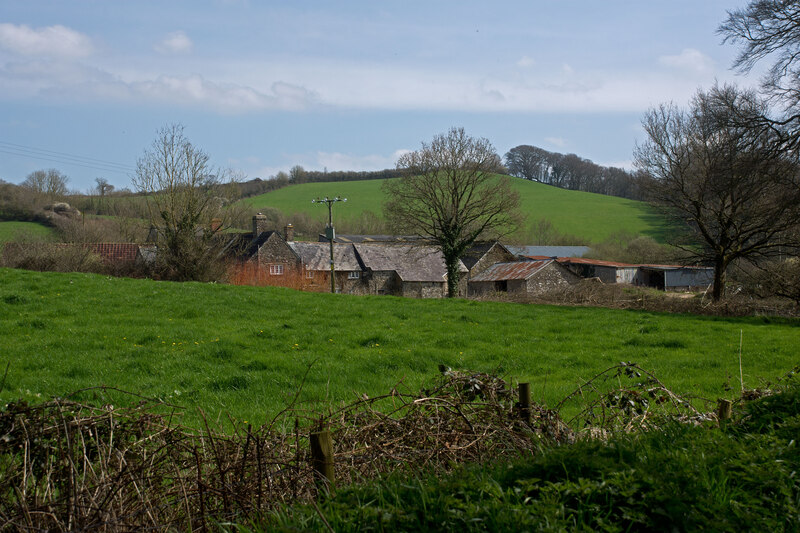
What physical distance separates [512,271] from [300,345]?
37632mm

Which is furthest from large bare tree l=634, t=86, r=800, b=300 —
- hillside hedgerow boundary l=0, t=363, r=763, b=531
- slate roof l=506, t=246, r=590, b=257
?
slate roof l=506, t=246, r=590, b=257

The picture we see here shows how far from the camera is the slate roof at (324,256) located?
54656 mm

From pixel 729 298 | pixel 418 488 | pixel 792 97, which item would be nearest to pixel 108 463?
pixel 418 488

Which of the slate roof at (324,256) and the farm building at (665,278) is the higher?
the slate roof at (324,256)

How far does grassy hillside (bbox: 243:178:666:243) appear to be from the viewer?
84812mm

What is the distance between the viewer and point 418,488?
9.70 ft

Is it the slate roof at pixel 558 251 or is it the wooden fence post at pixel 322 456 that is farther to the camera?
the slate roof at pixel 558 251

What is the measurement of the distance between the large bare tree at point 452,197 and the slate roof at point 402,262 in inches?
562

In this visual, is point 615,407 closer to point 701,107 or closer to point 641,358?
point 641,358

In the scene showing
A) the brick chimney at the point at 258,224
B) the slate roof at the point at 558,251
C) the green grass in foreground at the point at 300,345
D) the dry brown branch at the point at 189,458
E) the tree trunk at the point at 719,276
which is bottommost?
the green grass in foreground at the point at 300,345

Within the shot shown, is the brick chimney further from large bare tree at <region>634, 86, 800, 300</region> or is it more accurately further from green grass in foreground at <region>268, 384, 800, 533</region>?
green grass in foreground at <region>268, 384, 800, 533</region>

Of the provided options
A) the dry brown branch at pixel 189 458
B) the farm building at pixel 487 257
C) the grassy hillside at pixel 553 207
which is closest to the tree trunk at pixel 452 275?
the farm building at pixel 487 257

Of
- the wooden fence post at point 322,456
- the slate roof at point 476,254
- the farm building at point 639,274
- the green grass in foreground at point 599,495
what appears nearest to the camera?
the green grass in foreground at point 599,495

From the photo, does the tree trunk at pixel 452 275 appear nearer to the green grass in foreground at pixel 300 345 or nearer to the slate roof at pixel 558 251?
the green grass in foreground at pixel 300 345
